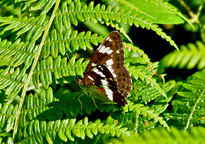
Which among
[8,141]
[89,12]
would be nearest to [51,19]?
[89,12]

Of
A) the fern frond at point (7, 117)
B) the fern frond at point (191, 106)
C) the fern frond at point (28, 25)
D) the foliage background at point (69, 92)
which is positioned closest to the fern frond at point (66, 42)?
the foliage background at point (69, 92)

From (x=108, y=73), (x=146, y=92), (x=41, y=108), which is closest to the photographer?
(x=41, y=108)

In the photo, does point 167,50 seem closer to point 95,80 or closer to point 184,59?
point 95,80

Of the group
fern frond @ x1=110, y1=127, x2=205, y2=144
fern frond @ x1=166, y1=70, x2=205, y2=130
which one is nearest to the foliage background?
fern frond @ x1=166, y1=70, x2=205, y2=130

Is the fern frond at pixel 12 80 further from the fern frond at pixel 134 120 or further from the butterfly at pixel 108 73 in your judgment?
the fern frond at pixel 134 120

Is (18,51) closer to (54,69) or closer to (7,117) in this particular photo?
(54,69)

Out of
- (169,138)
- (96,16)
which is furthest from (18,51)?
(169,138)
